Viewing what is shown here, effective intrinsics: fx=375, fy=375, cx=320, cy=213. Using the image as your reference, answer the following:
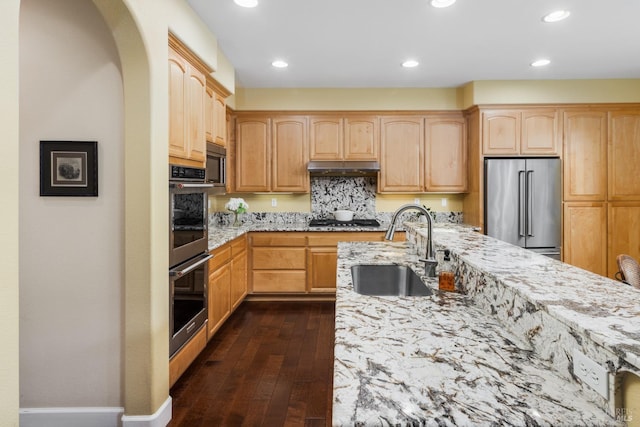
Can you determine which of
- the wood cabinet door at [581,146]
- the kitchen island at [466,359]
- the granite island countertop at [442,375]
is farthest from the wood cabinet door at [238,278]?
the wood cabinet door at [581,146]

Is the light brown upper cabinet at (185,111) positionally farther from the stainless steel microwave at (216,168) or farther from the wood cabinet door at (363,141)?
the wood cabinet door at (363,141)

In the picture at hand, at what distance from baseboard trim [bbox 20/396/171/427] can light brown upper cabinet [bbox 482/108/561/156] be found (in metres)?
4.30

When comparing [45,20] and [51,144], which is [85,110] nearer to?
[51,144]

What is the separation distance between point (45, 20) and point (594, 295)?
2785mm

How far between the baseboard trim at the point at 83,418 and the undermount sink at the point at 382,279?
1362 mm

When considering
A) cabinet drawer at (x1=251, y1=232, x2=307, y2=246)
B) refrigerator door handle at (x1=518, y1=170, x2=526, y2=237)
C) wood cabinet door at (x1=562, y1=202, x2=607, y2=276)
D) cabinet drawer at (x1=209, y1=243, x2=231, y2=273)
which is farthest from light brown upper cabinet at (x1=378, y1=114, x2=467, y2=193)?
cabinet drawer at (x1=209, y1=243, x2=231, y2=273)

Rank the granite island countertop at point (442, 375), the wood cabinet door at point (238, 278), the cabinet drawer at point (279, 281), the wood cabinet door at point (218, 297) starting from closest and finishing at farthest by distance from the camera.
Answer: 1. the granite island countertop at point (442, 375)
2. the wood cabinet door at point (218, 297)
3. the wood cabinet door at point (238, 278)
4. the cabinet drawer at point (279, 281)

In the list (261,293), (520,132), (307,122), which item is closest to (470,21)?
(520,132)

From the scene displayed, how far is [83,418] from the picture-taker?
2.06m

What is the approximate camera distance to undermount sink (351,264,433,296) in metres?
2.18

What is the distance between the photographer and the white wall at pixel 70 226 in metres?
2.03

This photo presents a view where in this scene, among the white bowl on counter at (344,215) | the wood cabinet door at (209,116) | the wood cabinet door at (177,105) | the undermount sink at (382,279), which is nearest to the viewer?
the undermount sink at (382,279)

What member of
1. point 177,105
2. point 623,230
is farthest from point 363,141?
point 623,230

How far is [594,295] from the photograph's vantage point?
1.11 m
